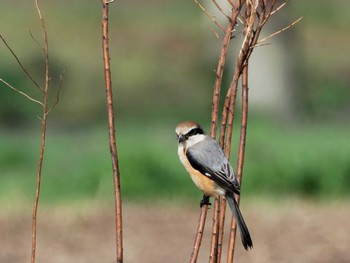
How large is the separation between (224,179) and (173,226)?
450cm

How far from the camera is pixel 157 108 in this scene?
17.9 meters

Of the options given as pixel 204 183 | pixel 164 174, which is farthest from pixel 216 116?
pixel 164 174

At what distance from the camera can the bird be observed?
4.29 metres

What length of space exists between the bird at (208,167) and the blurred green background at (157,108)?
108 cm

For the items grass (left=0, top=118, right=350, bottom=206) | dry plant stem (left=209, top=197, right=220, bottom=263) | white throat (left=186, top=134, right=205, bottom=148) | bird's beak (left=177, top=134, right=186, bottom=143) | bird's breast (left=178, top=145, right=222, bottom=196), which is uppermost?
grass (left=0, top=118, right=350, bottom=206)

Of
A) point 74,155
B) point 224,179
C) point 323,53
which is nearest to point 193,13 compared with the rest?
point 323,53

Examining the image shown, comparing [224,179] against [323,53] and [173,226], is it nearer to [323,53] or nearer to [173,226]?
[173,226]

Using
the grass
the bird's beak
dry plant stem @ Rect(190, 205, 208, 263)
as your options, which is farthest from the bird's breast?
the grass

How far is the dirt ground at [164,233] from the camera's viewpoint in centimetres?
820

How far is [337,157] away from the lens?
9750 mm

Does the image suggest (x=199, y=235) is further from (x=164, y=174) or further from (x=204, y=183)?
(x=164, y=174)

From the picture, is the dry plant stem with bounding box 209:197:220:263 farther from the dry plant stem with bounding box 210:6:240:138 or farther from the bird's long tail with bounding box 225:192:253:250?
the dry plant stem with bounding box 210:6:240:138

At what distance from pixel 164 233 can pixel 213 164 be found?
4.41 meters

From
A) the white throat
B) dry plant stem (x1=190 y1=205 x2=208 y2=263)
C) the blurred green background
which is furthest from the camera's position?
the blurred green background
